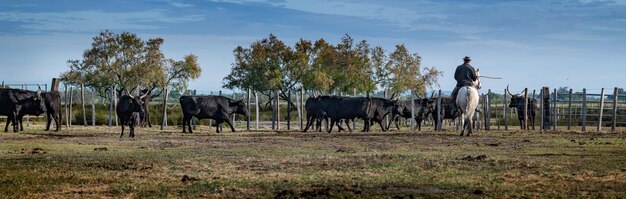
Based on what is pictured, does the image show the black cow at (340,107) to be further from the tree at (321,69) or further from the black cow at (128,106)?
the tree at (321,69)

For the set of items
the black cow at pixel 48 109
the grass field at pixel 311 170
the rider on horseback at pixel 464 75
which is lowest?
the grass field at pixel 311 170

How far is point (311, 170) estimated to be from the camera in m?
15.9

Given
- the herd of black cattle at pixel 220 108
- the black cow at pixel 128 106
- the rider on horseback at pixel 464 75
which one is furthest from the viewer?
the herd of black cattle at pixel 220 108

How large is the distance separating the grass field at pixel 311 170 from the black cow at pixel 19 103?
414 inches

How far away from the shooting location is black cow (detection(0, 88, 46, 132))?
3397 centimetres

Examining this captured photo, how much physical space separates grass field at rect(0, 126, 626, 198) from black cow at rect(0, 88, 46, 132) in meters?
10.5

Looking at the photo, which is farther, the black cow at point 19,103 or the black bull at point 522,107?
the black bull at point 522,107

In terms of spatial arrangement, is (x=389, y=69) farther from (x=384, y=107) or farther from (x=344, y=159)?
(x=344, y=159)

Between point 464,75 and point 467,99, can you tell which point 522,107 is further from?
point 467,99

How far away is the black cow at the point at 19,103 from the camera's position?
34.0 m

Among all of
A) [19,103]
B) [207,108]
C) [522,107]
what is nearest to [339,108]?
[207,108]

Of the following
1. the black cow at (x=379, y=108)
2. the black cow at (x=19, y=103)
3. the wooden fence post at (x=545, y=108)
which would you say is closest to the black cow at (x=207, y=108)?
the black cow at (x=19, y=103)

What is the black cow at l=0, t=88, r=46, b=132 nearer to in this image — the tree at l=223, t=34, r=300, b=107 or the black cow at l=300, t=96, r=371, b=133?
the black cow at l=300, t=96, r=371, b=133

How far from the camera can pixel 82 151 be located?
70.7 feet
